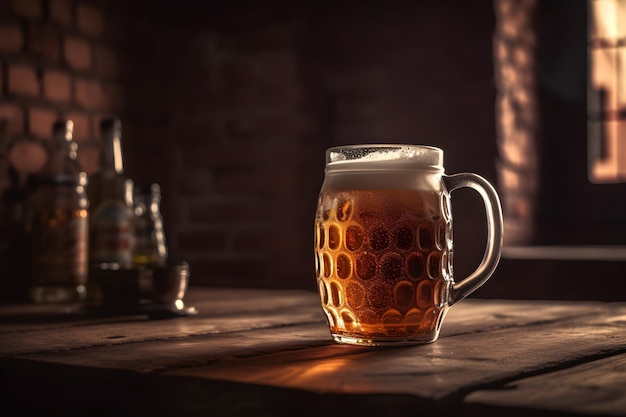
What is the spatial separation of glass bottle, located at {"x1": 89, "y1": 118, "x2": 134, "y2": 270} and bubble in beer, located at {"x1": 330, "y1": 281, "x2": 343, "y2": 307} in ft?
2.18

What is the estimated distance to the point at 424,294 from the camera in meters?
0.92

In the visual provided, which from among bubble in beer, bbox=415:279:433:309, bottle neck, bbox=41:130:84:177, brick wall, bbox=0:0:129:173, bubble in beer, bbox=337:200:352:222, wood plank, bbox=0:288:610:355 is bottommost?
wood plank, bbox=0:288:610:355

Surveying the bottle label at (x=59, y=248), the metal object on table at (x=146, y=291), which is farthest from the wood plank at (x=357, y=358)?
the bottle label at (x=59, y=248)

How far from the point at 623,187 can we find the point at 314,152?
1088mm

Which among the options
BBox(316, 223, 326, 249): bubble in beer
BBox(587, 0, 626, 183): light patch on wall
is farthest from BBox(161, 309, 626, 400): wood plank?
BBox(587, 0, 626, 183): light patch on wall

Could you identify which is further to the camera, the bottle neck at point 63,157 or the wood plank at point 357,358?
the bottle neck at point 63,157

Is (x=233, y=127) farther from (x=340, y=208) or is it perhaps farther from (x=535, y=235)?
(x=340, y=208)

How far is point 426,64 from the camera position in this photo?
2.47 m

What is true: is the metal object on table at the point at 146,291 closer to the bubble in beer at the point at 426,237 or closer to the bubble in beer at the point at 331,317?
the bubble in beer at the point at 331,317

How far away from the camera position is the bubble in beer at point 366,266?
90 centimetres

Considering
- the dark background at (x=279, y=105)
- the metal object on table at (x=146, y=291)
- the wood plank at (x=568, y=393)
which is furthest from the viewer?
the dark background at (x=279, y=105)

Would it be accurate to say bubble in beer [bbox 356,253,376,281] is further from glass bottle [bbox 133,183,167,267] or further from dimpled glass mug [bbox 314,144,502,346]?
glass bottle [bbox 133,183,167,267]

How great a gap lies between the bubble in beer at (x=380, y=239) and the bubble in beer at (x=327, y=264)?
0.06m

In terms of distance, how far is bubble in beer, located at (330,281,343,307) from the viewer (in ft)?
3.03
